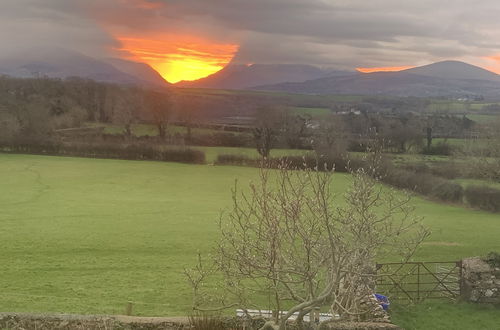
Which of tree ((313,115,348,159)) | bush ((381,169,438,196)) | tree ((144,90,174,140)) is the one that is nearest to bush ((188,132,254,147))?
tree ((144,90,174,140))

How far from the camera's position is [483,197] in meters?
52.5

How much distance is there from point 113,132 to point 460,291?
263 ft

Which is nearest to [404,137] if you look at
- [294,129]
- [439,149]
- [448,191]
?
[439,149]

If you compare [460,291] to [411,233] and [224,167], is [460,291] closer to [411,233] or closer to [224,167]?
[411,233]

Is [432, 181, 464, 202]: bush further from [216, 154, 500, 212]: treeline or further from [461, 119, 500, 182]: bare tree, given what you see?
[461, 119, 500, 182]: bare tree

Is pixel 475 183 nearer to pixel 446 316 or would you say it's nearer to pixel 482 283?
pixel 482 283

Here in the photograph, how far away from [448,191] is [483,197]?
4591mm

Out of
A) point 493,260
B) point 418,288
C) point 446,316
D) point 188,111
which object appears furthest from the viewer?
point 188,111

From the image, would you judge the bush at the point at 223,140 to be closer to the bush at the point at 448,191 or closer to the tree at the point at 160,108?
the tree at the point at 160,108

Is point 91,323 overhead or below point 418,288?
overhead

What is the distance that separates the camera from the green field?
2059 centimetres

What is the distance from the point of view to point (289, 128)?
8562 centimetres

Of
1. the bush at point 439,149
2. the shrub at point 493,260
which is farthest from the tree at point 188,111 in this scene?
the shrub at point 493,260

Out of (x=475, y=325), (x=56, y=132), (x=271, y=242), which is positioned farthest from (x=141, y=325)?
(x=56, y=132)
